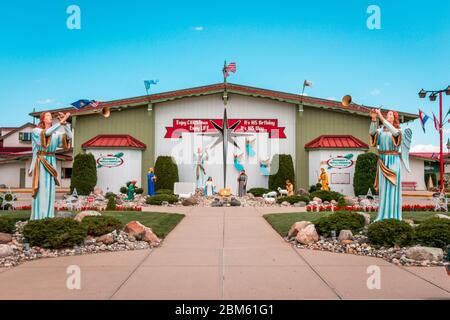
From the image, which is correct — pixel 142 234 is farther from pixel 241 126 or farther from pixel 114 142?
pixel 241 126

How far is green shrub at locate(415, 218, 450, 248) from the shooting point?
9.23 metres

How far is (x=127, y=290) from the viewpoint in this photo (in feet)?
20.7

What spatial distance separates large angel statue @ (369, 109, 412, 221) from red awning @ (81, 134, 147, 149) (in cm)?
1924

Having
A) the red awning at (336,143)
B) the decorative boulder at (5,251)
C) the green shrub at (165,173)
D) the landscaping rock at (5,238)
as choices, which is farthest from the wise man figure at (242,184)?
the decorative boulder at (5,251)

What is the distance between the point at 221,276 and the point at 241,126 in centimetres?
2217

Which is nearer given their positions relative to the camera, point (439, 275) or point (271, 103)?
point (439, 275)

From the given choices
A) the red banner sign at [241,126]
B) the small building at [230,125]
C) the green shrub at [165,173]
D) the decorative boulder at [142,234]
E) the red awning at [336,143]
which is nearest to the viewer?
the decorative boulder at [142,234]

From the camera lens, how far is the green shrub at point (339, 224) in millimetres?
10828

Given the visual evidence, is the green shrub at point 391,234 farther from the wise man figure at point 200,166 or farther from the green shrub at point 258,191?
the wise man figure at point 200,166

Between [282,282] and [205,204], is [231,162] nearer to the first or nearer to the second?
[205,204]

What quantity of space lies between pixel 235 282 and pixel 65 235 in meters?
4.50

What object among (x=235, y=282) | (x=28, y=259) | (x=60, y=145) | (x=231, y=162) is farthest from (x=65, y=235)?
(x=231, y=162)

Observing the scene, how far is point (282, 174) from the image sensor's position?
27.4m

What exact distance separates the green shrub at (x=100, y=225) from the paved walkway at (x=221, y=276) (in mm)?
1546
